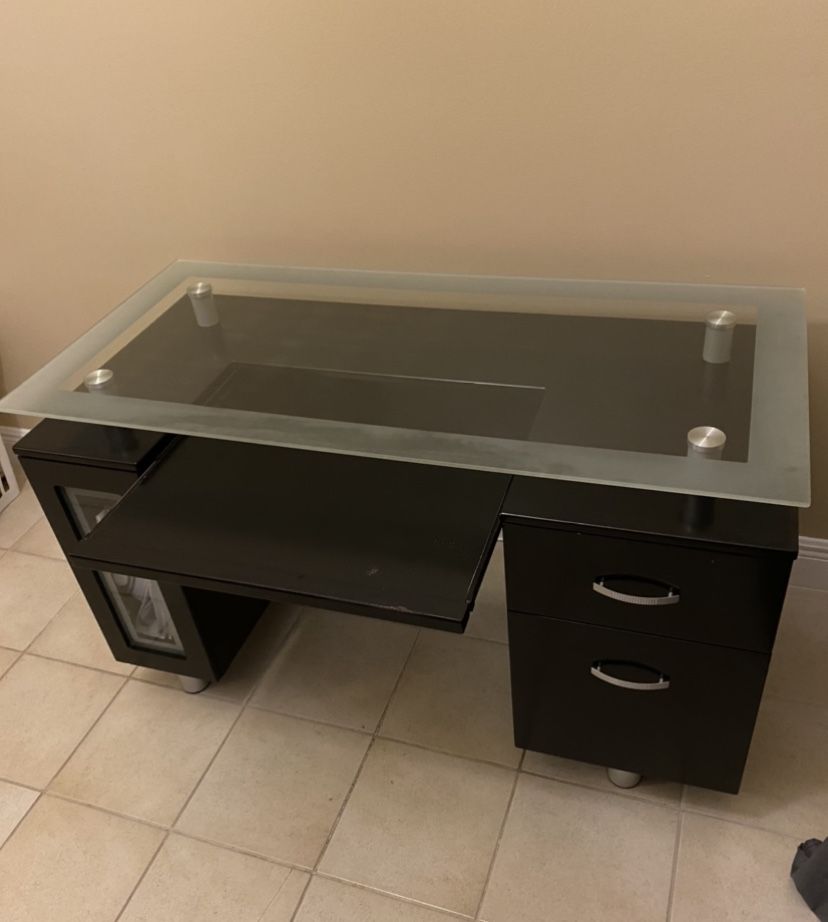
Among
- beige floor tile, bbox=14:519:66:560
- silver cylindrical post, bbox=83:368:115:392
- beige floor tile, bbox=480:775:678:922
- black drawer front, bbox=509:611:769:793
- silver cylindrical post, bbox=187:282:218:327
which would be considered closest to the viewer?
black drawer front, bbox=509:611:769:793

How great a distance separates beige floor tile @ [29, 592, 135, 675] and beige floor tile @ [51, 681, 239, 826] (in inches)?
4.0

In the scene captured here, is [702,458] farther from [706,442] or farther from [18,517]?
[18,517]

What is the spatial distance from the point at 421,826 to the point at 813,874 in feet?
2.01

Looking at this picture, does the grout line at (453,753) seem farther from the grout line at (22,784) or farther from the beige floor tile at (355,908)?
the grout line at (22,784)

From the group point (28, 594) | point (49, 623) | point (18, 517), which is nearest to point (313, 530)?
point (49, 623)

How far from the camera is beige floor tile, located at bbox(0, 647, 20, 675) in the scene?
1.82m

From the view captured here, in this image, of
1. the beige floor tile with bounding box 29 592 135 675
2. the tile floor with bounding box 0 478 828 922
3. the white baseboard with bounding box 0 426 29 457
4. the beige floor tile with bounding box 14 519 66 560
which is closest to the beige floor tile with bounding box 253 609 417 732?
the tile floor with bounding box 0 478 828 922

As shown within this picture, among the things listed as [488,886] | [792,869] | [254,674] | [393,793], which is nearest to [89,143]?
[254,674]

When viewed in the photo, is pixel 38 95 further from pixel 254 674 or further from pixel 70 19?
pixel 254 674

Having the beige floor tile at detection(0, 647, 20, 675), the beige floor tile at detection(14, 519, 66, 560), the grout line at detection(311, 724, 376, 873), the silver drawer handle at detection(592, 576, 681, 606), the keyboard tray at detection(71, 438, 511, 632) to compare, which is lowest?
the grout line at detection(311, 724, 376, 873)

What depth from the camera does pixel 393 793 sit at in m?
1.51

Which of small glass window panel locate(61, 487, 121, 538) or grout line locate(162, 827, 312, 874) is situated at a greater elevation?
small glass window panel locate(61, 487, 121, 538)

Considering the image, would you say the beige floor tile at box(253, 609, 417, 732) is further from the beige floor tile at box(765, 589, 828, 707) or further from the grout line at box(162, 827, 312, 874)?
the beige floor tile at box(765, 589, 828, 707)

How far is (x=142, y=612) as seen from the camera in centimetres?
162
